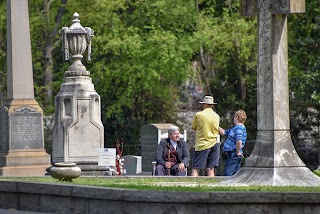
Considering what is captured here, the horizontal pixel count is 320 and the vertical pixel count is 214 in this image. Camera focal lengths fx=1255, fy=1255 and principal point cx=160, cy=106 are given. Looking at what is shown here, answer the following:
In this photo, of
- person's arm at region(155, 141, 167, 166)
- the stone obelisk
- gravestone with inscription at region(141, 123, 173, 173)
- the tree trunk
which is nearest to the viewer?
person's arm at region(155, 141, 167, 166)

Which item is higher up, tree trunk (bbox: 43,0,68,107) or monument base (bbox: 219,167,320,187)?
tree trunk (bbox: 43,0,68,107)

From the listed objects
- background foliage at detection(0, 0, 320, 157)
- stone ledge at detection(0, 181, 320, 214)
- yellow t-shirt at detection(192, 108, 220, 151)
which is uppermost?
background foliage at detection(0, 0, 320, 157)

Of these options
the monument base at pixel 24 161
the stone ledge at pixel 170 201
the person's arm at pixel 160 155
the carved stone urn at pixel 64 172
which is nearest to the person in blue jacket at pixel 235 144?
the person's arm at pixel 160 155

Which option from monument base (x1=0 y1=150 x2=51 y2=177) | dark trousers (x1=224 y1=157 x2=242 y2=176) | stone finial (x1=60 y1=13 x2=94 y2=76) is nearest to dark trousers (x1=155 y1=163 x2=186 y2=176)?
dark trousers (x1=224 y1=157 x2=242 y2=176)

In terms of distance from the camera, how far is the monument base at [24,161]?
3044 cm

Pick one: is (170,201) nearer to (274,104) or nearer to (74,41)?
(274,104)

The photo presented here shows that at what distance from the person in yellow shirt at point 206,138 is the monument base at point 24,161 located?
714cm

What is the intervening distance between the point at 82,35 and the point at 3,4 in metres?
15.2

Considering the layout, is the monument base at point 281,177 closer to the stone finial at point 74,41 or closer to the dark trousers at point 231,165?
the dark trousers at point 231,165

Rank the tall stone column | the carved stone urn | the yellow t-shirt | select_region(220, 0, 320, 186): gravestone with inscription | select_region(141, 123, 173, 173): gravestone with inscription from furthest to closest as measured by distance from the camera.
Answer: select_region(141, 123, 173, 173): gravestone with inscription
the tall stone column
the yellow t-shirt
the carved stone urn
select_region(220, 0, 320, 186): gravestone with inscription

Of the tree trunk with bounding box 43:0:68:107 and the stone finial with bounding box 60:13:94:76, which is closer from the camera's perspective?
the stone finial with bounding box 60:13:94:76

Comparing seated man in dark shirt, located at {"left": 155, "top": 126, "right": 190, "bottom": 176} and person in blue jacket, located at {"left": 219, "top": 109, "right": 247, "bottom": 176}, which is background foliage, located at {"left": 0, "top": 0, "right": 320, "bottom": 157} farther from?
person in blue jacket, located at {"left": 219, "top": 109, "right": 247, "bottom": 176}

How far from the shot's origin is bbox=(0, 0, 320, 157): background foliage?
139 feet

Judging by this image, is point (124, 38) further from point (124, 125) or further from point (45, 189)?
point (45, 189)
